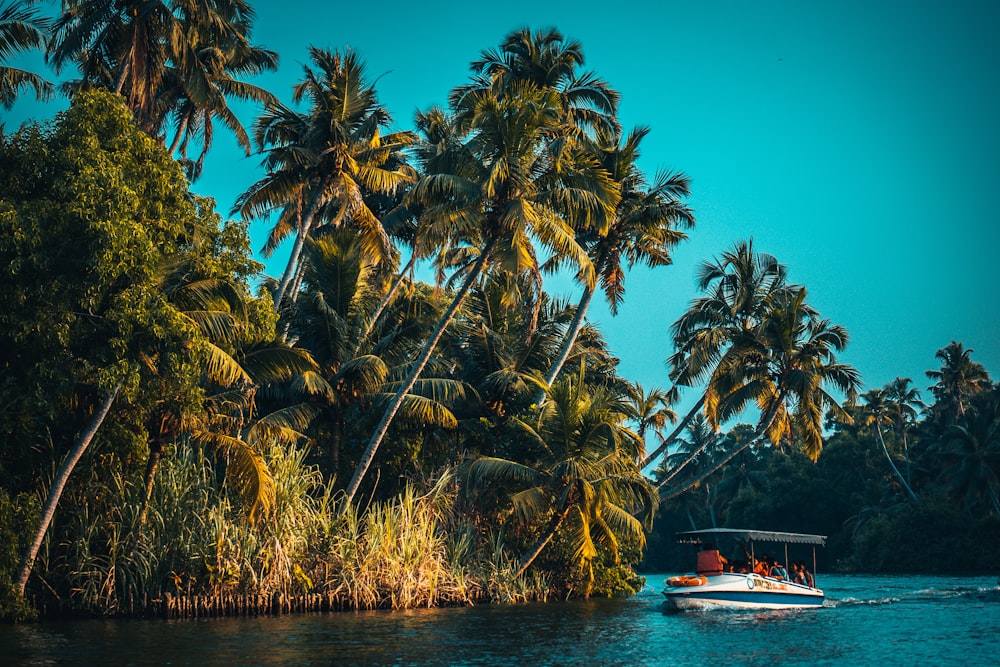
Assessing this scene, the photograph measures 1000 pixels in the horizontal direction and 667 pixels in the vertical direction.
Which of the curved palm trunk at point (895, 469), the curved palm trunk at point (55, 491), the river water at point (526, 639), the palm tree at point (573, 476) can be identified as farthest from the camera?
the curved palm trunk at point (895, 469)

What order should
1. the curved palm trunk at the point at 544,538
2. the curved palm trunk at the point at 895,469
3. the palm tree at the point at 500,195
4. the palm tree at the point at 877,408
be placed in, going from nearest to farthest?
the palm tree at the point at 500,195 < the curved palm trunk at the point at 544,538 < the curved palm trunk at the point at 895,469 < the palm tree at the point at 877,408

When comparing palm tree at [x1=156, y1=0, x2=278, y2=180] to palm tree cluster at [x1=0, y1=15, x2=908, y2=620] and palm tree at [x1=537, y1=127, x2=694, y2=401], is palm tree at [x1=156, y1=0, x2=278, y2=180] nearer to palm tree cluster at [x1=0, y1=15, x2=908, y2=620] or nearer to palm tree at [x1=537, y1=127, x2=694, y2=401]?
palm tree cluster at [x1=0, y1=15, x2=908, y2=620]

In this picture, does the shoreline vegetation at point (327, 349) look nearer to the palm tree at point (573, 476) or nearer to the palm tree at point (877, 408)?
the palm tree at point (573, 476)

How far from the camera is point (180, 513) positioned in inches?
872

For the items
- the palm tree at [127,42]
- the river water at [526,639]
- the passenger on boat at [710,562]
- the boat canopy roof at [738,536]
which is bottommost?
the river water at [526,639]

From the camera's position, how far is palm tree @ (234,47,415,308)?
94.2 ft

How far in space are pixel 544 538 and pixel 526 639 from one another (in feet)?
33.6

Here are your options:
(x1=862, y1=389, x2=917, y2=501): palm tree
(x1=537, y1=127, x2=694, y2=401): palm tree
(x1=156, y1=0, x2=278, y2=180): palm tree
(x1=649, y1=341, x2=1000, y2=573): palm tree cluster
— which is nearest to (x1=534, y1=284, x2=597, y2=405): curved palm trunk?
(x1=537, y1=127, x2=694, y2=401): palm tree

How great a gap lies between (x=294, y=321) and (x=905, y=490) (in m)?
55.8

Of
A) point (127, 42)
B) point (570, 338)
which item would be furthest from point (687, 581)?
point (127, 42)

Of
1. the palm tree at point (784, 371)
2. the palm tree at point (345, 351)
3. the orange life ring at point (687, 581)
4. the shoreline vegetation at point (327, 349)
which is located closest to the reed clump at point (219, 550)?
the shoreline vegetation at point (327, 349)

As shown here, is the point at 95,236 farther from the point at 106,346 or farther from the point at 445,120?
the point at 445,120

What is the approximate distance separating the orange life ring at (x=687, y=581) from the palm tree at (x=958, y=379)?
53809 millimetres

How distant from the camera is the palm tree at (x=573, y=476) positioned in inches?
1095
